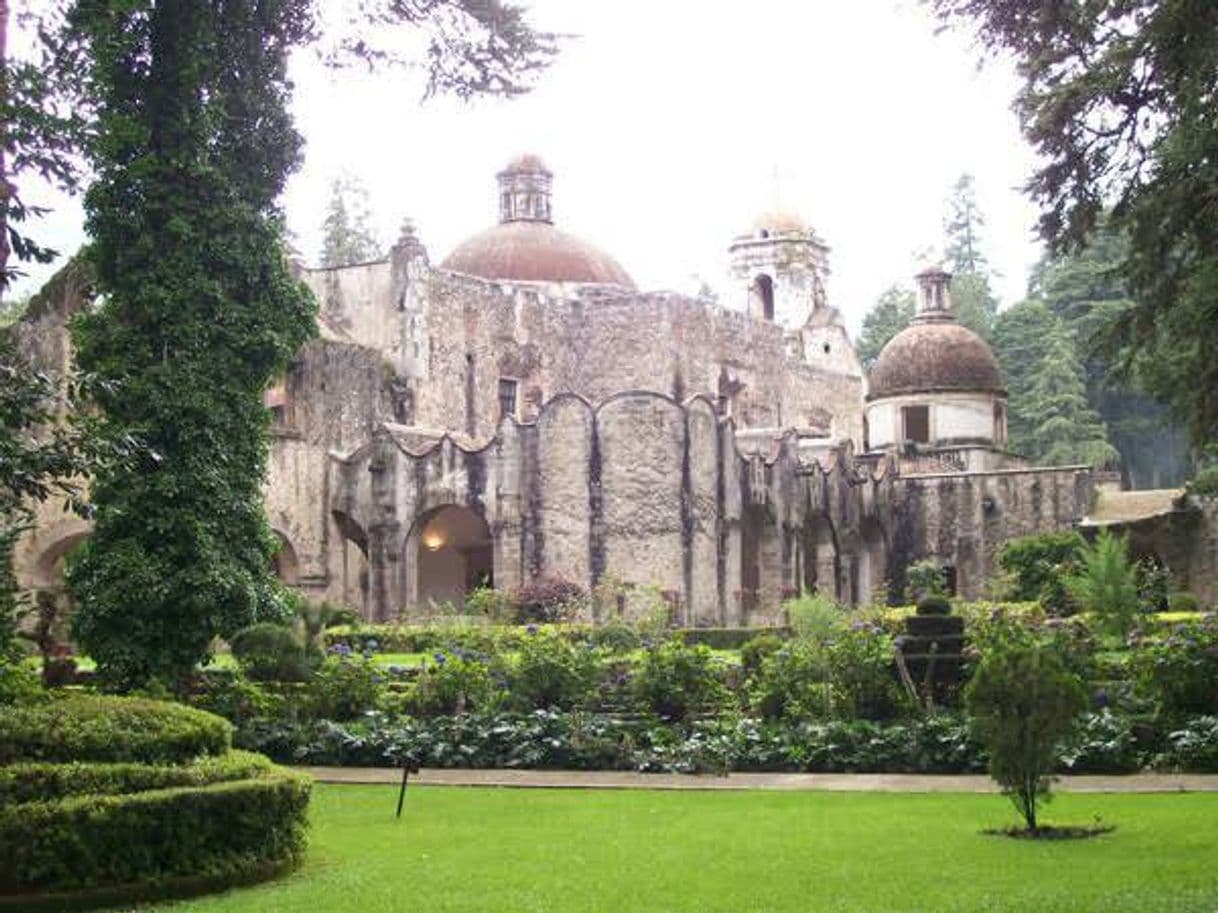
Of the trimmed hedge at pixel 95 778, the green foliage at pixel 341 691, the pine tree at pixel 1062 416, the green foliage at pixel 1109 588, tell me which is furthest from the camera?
the pine tree at pixel 1062 416

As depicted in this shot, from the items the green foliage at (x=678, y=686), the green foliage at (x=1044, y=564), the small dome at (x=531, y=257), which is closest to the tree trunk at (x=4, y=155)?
the green foliage at (x=678, y=686)

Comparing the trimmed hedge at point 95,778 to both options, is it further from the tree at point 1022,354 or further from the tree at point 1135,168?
the tree at point 1022,354

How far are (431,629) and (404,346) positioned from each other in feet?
45.0

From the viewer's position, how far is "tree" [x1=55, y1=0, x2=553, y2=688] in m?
18.7

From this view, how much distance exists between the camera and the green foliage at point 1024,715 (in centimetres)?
1041

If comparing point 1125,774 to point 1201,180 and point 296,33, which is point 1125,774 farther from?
point 296,33

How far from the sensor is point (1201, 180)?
12734 mm

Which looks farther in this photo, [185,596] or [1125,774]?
[185,596]

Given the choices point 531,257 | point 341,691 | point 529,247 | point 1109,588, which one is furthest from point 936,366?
point 341,691

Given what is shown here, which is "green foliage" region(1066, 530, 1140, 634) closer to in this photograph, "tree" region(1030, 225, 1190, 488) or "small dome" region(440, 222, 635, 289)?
"small dome" region(440, 222, 635, 289)

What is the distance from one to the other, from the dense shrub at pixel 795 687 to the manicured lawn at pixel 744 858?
3385 millimetres

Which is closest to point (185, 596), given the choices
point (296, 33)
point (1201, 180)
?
point (296, 33)

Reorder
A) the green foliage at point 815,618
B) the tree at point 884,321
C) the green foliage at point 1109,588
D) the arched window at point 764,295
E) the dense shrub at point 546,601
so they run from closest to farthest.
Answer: the green foliage at point 815,618, the green foliage at point 1109,588, the dense shrub at point 546,601, the arched window at point 764,295, the tree at point 884,321

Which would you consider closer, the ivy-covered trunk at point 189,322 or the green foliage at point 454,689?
the green foliage at point 454,689
